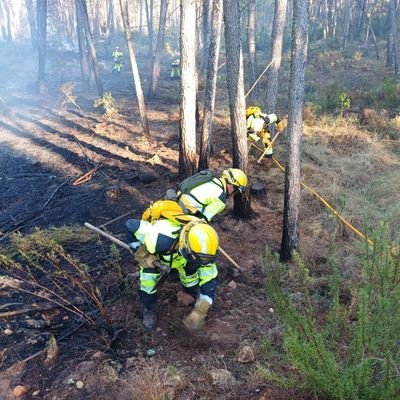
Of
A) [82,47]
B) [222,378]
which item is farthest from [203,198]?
[82,47]

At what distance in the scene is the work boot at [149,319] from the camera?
14.1ft

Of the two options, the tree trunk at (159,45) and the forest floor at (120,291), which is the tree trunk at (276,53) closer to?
the forest floor at (120,291)

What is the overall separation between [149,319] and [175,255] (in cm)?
74

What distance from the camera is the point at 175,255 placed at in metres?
4.32

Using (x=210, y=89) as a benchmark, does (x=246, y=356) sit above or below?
below

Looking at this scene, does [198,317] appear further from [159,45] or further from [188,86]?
[159,45]

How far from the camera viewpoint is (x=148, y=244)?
4.10m

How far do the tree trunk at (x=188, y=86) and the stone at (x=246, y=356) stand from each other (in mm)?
4490

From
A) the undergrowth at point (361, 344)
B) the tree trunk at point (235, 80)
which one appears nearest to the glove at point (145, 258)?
the undergrowth at point (361, 344)

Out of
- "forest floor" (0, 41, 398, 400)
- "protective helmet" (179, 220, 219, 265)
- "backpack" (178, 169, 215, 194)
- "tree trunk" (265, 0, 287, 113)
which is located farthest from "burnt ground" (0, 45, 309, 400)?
"tree trunk" (265, 0, 287, 113)

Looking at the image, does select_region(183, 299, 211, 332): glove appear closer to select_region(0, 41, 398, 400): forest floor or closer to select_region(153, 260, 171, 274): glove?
select_region(0, 41, 398, 400): forest floor

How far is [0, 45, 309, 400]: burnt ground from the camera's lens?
357 cm

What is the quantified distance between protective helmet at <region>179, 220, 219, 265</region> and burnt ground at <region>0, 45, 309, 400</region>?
2.88 ft

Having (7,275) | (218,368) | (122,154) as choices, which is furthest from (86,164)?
(218,368)
